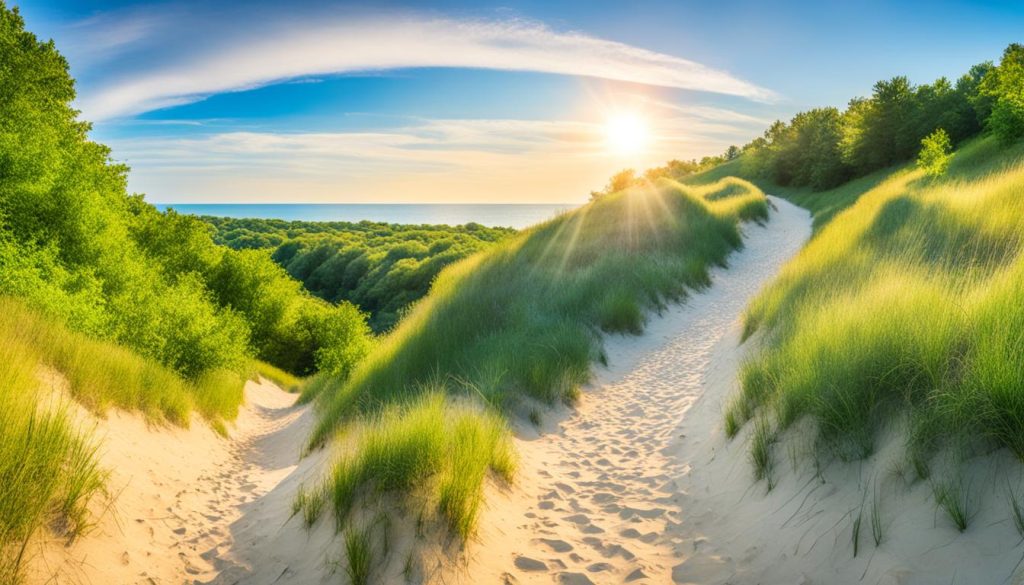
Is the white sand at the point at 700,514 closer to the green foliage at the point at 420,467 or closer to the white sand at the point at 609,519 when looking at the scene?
the white sand at the point at 609,519

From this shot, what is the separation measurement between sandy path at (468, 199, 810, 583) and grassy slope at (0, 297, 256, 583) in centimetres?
364

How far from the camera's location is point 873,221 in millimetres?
13969

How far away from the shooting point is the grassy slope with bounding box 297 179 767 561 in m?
4.94

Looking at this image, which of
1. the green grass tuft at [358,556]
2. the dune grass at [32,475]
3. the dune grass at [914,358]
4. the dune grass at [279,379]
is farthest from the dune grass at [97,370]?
the dune grass at [279,379]

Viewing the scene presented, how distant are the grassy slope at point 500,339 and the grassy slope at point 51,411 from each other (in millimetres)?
2088

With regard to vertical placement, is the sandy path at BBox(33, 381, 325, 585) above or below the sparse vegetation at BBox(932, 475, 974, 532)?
below

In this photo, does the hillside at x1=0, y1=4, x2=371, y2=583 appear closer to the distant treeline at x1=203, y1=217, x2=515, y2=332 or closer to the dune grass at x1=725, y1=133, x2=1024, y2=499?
the dune grass at x1=725, y1=133, x2=1024, y2=499

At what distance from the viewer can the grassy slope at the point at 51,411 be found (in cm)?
406

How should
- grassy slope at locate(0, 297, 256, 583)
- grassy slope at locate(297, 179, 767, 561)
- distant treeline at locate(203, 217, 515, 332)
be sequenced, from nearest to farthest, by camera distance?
grassy slope at locate(0, 297, 256, 583) < grassy slope at locate(297, 179, 767, 561) < distant treeline at locate(203, 217, 515, 332)

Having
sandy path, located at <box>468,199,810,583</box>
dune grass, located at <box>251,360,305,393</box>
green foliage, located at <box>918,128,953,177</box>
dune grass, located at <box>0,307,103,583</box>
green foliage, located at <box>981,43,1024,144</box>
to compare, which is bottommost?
dune grass, located at <box>251,360,305,393</box>

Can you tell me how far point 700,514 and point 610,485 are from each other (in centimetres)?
130

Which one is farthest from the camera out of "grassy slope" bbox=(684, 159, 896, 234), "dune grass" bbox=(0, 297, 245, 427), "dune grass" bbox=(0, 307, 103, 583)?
"grassy slope" bbox=(684, 159, 896, 234)

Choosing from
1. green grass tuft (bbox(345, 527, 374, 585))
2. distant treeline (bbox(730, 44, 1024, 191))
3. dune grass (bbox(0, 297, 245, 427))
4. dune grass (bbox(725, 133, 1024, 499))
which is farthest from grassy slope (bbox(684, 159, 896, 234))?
dune grass (bbox(0, 297, 245, 427))

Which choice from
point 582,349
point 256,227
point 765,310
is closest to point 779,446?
point 582,349
